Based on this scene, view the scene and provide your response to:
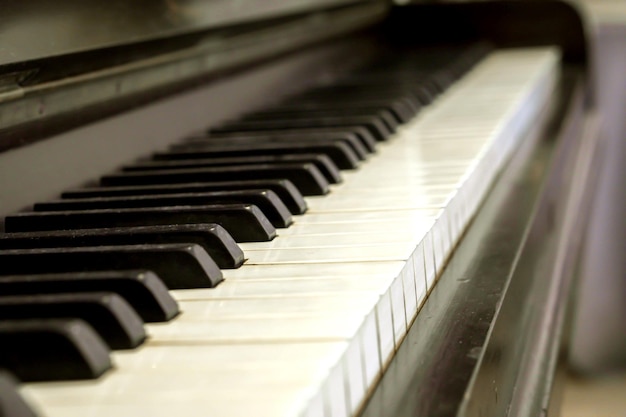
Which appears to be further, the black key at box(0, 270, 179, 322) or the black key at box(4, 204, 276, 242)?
the black key at box(4, 204, 276, 242)

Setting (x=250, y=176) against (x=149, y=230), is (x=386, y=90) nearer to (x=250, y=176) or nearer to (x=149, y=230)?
(x=250, y=176)

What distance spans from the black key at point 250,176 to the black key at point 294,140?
165mm

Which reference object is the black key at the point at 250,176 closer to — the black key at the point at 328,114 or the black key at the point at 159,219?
the black key at the point at 159,219

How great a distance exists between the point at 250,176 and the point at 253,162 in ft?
0.34

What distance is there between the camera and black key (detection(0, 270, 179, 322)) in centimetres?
73

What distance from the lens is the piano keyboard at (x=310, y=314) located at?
0.58m

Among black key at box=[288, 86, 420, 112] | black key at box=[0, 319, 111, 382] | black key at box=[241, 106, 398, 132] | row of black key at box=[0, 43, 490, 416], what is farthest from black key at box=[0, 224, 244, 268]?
black key at box=[288, 86, 420, 112]

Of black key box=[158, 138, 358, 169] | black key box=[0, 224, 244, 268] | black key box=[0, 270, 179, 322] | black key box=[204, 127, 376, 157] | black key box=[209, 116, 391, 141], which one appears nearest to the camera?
black key box=[0, 270, 179, 322]

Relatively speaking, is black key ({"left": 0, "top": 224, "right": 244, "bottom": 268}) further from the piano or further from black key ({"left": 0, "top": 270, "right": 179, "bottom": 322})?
black key ({"left": 0, "top": 270, "right": 179, "bottom": 322})

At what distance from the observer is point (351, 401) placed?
2.10 feet

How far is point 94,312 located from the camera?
675 millimetres

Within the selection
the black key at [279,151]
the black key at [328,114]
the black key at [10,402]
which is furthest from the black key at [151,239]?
the black key at [328,114]

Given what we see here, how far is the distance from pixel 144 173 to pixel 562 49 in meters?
2.06

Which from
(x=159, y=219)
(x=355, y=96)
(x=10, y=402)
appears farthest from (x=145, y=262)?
(x=355, y=96)
